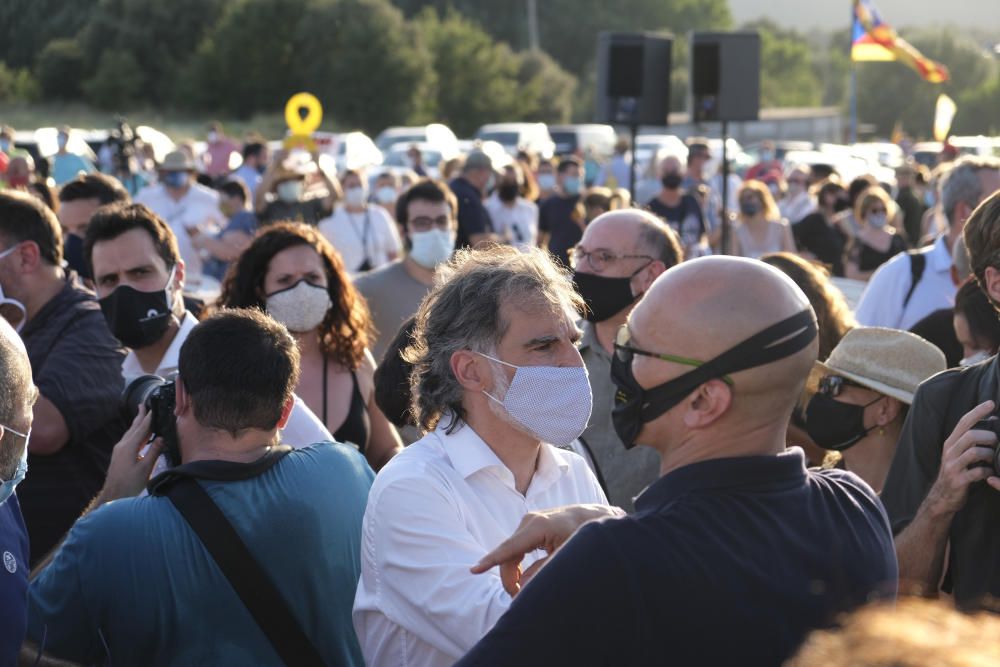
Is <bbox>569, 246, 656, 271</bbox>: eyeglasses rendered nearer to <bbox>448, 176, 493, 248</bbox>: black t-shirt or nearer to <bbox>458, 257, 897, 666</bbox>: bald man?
<bbox>458, 257, 897, 666</bbox>: bald man

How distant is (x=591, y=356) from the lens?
182 inches

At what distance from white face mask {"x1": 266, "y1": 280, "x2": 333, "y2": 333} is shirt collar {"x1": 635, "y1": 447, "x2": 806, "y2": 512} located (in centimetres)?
282

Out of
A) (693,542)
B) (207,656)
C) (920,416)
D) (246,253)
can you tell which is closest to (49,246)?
(246,253)

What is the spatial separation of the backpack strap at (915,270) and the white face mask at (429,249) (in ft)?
7.28

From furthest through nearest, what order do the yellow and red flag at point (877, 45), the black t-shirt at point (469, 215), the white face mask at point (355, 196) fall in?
the yellow and red flag at point (877, 45)
the white face mask at point (355, 196)
the black t-shirt at point (469, 215)

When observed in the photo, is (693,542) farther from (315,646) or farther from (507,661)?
(315,646)

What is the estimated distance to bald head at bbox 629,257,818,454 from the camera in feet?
7.07

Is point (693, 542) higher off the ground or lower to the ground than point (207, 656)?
higher

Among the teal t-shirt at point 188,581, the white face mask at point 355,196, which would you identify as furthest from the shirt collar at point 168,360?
the white face mask at point 355,196

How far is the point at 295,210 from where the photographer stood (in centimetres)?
1062

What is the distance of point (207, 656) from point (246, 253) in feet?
7.44

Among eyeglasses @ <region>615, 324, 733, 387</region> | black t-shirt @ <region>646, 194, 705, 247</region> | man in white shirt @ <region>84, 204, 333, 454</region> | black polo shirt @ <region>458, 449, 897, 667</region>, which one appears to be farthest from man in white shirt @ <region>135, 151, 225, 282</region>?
black polo shirt @ <region>458, 449, 897, 667</region>

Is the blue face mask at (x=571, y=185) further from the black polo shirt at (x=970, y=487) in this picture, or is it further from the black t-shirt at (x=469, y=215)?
the black polo shirt at (x=970, y=487)

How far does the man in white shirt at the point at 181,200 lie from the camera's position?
37.4ft
